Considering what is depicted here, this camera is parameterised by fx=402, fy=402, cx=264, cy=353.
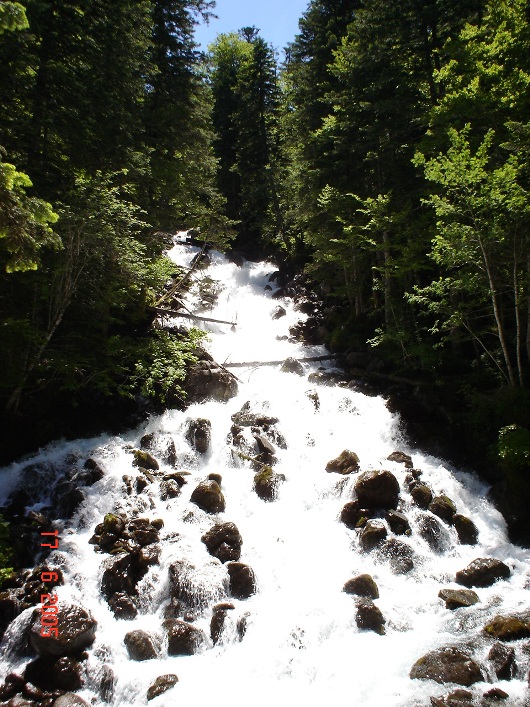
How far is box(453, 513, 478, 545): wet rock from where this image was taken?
9172 millimetres

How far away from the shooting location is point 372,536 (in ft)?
29.2

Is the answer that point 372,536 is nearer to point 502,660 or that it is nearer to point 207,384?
point 502,660

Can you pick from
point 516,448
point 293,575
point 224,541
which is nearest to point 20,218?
point 224,541

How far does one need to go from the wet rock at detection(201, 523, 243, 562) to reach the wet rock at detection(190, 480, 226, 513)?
2.85 feet

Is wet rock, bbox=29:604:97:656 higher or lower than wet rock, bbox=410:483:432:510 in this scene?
lower

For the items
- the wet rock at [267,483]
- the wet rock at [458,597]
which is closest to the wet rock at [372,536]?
the wet rock at [458,597]

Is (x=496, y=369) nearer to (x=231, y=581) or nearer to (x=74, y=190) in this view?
(x=231, y=581)

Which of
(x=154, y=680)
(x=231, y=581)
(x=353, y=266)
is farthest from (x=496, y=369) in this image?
(x=154, y=680)

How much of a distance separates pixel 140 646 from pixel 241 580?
2062 mm

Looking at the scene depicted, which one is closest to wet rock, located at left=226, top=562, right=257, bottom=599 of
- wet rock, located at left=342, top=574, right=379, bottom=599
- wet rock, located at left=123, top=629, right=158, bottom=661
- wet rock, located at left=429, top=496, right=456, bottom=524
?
wet rock, located at left=123, top=629, right=158, bottom=661

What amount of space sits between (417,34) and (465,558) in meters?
18.2

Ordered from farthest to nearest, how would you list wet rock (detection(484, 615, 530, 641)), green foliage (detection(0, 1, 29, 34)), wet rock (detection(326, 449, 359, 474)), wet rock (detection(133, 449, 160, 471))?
wet rock (detection(326, 449, 359, 474))
wet rock (detection(133, 449, 160, 471))
wet rock (detection(484, 615, 530, 641))
green foliage (detection(0, 1, 29, 34))

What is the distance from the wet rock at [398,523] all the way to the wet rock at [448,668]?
9.60 feet

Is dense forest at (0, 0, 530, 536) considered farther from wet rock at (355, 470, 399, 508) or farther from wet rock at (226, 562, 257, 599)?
Answer: wet rock at (226, 562, 257, 599)
